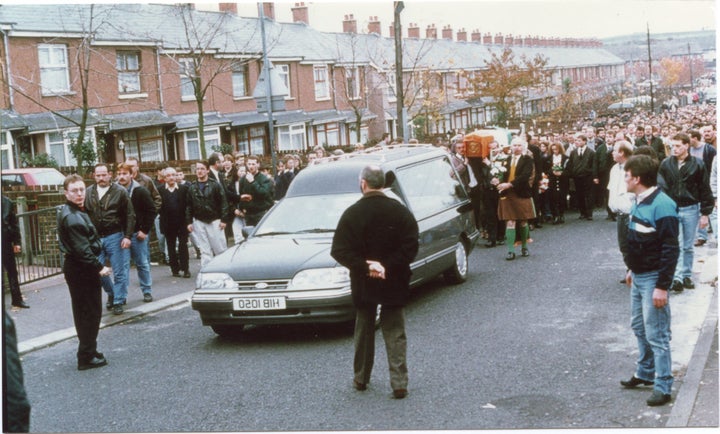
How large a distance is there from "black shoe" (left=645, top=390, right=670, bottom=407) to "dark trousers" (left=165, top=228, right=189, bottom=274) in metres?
7.59

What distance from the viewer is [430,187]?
10.1m

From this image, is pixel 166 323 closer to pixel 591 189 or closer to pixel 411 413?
pixel 411 413

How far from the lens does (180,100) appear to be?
27.7 metres

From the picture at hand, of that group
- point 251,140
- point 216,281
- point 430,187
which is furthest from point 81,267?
point 251,140

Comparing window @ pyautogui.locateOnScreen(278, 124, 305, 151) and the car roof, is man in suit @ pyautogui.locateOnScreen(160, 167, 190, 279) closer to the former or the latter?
the car roof

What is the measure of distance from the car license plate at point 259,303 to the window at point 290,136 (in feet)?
103

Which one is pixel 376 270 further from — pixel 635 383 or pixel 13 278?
pixel 13 278

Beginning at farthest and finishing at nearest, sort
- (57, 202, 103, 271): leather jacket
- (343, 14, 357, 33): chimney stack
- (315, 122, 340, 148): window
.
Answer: (315, 122, 340, 148): window < (343, 14, 357, 33): chimney stack < (57, 202, 103, 271): leather jacket

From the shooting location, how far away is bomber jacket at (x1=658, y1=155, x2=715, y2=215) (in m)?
8.51

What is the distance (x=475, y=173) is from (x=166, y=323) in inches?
251

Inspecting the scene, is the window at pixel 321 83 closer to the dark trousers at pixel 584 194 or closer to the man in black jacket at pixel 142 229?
the dark trousers at pixel 584 194

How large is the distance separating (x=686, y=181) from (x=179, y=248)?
658cm

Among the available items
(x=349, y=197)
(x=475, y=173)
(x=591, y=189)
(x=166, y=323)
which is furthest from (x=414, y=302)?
(x=591, y=189)

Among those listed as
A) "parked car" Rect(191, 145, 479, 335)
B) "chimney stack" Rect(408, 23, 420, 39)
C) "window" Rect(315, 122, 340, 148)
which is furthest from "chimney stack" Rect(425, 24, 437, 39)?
"window" Rect(315, 122, 340, 148)
